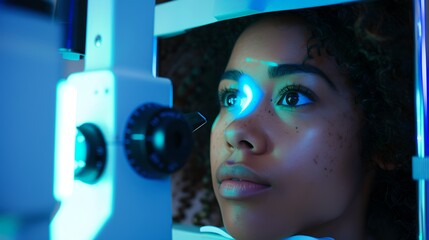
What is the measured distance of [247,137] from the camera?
0.79 metres

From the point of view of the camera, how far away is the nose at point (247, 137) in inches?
31.0

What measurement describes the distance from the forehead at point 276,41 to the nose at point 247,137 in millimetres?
136

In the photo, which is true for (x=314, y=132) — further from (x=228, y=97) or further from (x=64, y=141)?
(x=64, y=141)

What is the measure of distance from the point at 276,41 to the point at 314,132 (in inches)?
7.6

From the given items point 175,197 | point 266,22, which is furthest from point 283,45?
point 175,197

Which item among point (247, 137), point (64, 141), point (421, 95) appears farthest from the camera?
point (247, 137)

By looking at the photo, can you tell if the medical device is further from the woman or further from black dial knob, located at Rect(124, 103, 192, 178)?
the woman

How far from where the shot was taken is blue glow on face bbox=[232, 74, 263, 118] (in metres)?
0.84

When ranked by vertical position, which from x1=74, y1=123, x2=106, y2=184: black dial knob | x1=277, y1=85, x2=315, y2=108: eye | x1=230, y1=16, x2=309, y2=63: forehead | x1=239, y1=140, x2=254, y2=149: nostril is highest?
x1=230, y1=16, x2=309, y2=63: forehead

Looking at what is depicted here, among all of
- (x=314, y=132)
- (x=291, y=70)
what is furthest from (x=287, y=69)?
(x=314, y=132)

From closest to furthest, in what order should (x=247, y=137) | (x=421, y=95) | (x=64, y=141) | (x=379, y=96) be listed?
(x=64, y=141) → (x=421, y=95) → (x=247, y=137) → (x=379, y=96)

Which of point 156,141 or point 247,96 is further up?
point 247,96

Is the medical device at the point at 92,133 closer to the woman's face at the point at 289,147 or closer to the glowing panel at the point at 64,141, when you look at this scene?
the glowing panel at the point at 64,141

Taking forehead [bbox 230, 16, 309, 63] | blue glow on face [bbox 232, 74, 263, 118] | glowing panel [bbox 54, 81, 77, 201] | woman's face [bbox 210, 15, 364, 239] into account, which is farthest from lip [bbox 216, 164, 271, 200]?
glowing panel [bbox 54, 81, 77, 201]
